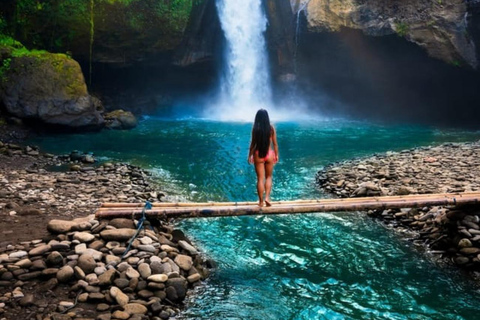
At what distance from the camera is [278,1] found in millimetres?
27703

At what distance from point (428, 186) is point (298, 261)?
4.89 m

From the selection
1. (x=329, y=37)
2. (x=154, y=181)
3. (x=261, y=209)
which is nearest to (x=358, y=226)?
(x=261, y=209)

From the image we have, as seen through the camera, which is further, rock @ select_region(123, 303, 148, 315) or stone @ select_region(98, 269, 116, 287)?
stone @ select_region(98, 269, 116, 287)

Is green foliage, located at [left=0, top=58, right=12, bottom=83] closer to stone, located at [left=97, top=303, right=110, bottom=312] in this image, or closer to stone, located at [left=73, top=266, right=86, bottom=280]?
stone, located at [left=73, top=266, right=86, bottom=280]

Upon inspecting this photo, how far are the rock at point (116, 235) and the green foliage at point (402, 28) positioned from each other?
22276 mm

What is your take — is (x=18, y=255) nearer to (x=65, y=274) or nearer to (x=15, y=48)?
(x=65, y=274)

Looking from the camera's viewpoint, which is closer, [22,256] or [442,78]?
[22,256]

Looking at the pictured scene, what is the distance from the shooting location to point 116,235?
255 inches

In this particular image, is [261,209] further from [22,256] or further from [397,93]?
[397,93]

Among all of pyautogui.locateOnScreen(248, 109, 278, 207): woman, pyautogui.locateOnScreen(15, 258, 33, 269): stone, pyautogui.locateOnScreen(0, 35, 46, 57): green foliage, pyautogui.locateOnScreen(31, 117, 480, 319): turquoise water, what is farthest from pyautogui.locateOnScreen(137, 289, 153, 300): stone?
pyautogui.locateOnScreen(0, 35, 46, 57): green foliage

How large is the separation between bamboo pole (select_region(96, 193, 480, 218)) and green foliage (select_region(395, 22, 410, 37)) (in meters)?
18.8

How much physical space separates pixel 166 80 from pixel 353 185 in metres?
21.6

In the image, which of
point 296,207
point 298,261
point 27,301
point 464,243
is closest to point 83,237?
point 27,301

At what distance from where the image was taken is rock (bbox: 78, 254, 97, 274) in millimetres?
5828
